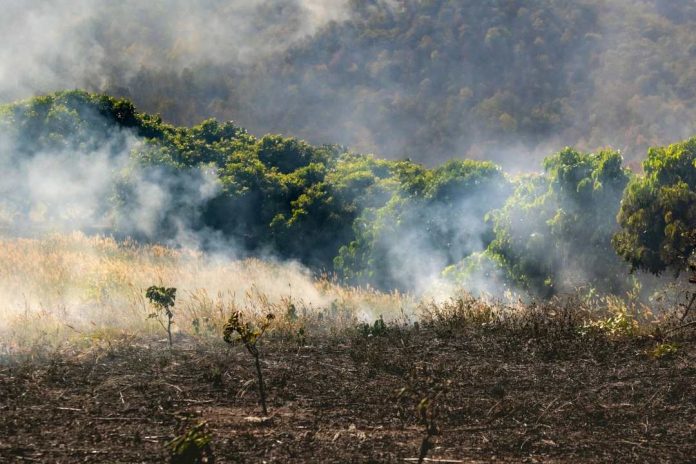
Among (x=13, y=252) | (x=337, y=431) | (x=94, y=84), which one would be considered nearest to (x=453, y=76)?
(x=94, y=84)

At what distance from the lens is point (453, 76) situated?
49781 mm

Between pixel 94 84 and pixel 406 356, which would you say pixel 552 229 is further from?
pixel 94 84

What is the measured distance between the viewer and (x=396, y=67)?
50156mm

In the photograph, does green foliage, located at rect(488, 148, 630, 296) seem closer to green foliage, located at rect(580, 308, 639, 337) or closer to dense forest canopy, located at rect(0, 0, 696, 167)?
green foliage, located at rect(580, 308, 639, 337)

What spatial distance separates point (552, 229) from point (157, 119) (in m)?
11.3

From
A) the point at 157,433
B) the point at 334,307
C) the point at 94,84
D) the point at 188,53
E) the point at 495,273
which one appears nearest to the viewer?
the point at 157,433

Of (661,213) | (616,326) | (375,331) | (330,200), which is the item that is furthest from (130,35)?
(616,326)

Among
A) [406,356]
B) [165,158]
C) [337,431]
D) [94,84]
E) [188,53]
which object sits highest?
[188,53]

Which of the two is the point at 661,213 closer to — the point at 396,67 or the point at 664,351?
the point at 664,351

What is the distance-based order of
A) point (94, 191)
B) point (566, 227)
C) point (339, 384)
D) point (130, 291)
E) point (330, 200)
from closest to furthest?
point (339, 384)
point (130, 291)
point (566, 227)
point (330, 200)
point (94, 191)

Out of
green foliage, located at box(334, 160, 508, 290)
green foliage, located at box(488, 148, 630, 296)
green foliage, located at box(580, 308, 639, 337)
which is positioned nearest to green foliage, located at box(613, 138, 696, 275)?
green foliage, located at box(488, 148, 630, 296)

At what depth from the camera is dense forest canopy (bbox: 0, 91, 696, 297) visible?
10.3 m

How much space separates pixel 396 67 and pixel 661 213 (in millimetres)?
43053

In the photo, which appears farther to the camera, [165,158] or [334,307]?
[165,158]
